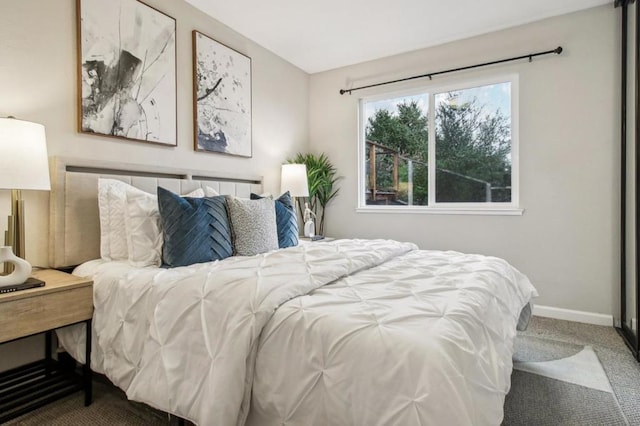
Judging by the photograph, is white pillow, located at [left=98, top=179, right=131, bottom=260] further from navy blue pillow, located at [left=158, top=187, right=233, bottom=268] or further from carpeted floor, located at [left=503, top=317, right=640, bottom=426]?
carpeted floor, located at [left=503, top=317, right=640, bottom=426]

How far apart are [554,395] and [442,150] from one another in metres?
2.41

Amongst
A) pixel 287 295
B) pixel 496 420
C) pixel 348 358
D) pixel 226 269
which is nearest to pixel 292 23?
pixel 226 269

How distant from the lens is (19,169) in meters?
1.66

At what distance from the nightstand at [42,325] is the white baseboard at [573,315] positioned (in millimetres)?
3371

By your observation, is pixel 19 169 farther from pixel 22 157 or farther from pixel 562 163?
pixel 562 163

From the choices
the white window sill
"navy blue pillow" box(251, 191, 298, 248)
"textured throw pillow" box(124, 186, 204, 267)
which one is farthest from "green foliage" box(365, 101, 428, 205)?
"textured throw pillow" box(124, 186, 204, 267)

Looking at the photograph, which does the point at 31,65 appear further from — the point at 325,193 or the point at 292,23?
the point at 325,193

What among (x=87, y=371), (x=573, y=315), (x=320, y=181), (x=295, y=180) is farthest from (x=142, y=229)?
(x=573, y=315)

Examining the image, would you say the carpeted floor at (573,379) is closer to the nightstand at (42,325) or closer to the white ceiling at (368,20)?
the nightstand at (42,325)

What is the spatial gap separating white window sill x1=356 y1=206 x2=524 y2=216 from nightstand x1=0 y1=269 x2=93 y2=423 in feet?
9.34

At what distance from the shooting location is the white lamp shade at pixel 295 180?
3638mm

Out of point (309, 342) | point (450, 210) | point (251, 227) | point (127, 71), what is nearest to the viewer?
point (309, 342)

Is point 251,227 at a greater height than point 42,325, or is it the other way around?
point 251,227

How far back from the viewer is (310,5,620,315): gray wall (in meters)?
2.94
